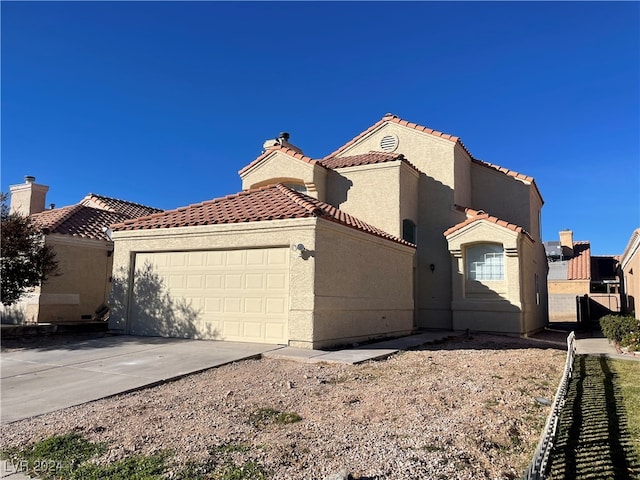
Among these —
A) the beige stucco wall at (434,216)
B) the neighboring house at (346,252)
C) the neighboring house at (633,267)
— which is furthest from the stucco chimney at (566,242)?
the beige stucco wall at (434,216)

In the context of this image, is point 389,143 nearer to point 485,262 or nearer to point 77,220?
point 485,262

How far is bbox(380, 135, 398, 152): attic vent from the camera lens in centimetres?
1952

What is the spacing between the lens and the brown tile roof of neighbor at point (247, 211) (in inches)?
463

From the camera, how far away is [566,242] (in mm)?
33094

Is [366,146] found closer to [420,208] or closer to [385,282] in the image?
[420,208]

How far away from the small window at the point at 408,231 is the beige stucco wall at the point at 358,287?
161 centimetres

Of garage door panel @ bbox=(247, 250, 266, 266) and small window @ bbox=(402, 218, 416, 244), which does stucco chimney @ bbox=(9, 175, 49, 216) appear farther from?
small window @ bbox=(402, 218, 416, 244)

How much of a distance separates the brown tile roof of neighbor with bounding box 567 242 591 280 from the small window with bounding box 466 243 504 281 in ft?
60.2

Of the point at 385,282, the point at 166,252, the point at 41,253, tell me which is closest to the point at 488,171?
the point at 385,282

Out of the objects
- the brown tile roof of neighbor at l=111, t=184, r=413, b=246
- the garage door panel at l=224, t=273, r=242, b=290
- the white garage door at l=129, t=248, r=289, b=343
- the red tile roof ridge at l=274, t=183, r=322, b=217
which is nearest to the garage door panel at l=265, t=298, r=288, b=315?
the white garage door at l=129, t=248, r=289, b=343

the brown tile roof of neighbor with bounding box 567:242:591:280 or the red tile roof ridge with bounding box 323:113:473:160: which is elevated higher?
the red tile roof ridge with bounding box 323:113:473:160

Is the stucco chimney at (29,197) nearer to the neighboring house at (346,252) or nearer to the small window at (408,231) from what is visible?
the neighboring house at (346,252)

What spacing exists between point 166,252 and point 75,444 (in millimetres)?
8807

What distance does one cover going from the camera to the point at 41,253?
13039 millimetres
